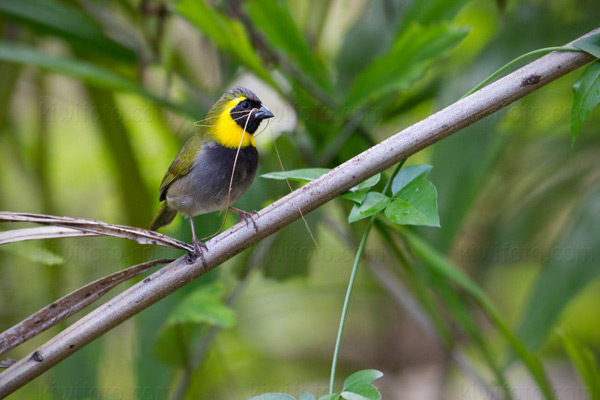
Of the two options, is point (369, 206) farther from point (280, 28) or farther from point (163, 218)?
point (163, 218)

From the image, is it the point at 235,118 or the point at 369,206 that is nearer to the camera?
the point at 369,206

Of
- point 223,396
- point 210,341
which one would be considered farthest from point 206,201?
point 223,396

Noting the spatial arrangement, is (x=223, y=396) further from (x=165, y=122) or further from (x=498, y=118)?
(x=498, y=118)

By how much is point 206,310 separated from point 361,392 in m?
1.14

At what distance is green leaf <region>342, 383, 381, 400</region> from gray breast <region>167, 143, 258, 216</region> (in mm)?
1337

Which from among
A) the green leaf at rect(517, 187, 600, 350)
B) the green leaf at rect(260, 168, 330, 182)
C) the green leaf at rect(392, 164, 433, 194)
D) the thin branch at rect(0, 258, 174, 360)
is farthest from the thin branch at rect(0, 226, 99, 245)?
the green leaf at rect(517, 187, 600, 350)

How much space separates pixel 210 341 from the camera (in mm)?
2682

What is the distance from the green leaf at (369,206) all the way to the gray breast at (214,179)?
107 cm

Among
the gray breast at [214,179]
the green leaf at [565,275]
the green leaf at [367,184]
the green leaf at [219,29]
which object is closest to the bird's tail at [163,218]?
the gray breast at [214,179]

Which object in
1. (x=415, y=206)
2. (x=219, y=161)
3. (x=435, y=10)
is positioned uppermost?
(x=435, y=10)

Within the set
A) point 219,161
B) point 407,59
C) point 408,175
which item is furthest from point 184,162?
point 408,175

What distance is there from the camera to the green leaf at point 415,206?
114 cm

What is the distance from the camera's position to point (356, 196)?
131cm

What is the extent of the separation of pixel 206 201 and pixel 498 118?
4.74ft
